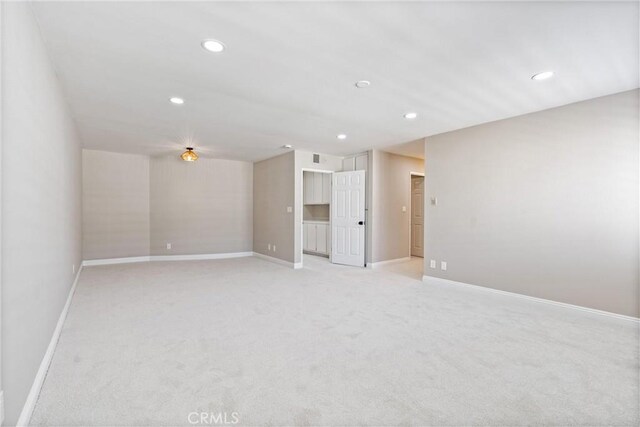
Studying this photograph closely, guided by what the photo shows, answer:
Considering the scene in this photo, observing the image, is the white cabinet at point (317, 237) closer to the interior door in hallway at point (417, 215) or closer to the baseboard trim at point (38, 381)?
the interior door in hallway at point (417, 215)

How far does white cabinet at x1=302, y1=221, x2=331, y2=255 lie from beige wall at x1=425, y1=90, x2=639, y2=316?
3.30m

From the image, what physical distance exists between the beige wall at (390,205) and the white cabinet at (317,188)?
1.66 metres

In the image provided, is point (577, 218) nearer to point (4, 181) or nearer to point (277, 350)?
point (277, 350)

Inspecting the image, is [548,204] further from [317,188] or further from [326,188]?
[317,188]

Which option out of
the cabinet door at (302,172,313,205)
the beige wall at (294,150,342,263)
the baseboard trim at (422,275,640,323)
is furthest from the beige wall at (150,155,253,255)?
the baseboard trim at (422,275,640,323)

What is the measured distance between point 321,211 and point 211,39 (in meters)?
6.28

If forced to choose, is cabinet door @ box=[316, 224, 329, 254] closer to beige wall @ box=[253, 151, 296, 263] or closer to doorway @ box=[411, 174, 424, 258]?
beige wall @ box=[253, 151, 296, 263]

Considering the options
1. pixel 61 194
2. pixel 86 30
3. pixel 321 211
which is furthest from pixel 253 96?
pixel 321 211

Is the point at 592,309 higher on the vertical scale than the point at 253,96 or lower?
lower

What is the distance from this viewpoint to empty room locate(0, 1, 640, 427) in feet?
5.88

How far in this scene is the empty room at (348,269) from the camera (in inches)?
70.6

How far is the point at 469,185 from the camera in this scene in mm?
4527

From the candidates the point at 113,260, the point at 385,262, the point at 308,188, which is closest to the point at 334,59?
the point at 385,262

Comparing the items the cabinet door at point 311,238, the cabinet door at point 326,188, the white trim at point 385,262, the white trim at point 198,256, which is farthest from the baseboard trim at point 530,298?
the white trim at point 198,256
